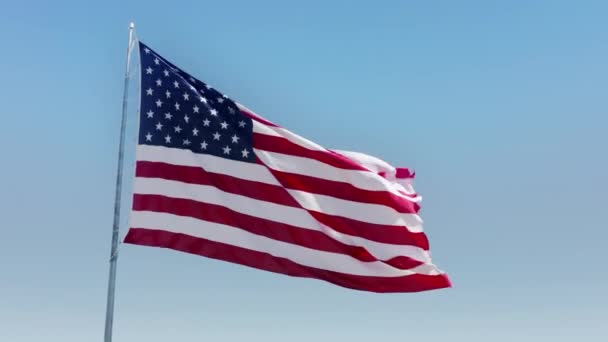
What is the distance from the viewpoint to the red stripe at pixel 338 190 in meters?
23.1

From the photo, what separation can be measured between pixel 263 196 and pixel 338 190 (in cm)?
182

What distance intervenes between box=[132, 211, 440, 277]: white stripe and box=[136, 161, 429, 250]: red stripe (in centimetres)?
65

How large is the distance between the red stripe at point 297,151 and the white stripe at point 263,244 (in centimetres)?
211

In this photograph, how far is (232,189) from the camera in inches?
893

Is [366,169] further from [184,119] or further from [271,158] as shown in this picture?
[184,119]

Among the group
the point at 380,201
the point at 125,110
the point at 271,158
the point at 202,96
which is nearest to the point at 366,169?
the point at 380,201

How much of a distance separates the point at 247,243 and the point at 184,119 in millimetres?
3242

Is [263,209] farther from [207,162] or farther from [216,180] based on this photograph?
[207,162]

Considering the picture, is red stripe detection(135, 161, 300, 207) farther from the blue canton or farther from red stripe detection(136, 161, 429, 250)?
the blue canton

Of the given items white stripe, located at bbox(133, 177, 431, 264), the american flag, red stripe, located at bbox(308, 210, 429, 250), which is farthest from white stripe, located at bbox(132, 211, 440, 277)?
red stripe, located at bbox(308, 210, 429, 250)

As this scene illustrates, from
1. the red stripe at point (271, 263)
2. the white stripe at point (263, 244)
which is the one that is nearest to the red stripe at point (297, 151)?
the white stripe at point (263, 244)

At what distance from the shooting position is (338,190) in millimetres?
23297

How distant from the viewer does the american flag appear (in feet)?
72.6

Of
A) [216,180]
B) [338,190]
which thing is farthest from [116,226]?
[338,190]
